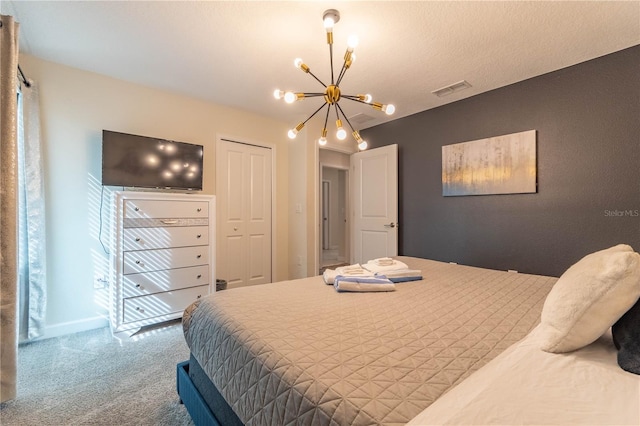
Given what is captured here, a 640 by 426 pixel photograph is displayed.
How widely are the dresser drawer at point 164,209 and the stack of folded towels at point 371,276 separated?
5.65ft

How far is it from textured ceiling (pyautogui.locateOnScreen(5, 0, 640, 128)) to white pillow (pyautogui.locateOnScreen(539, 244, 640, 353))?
5.95 ft

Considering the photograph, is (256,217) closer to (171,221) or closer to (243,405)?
(171,221)

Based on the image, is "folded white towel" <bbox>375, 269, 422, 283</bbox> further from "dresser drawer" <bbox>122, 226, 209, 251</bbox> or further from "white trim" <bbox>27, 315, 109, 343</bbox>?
"white trim" <bbox>27, 315, 109, 343</bbox>

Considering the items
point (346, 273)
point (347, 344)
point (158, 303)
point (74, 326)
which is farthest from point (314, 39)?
point (74, 326)

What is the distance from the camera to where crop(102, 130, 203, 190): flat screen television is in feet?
8.46

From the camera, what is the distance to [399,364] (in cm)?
81

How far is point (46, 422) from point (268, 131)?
3426mm

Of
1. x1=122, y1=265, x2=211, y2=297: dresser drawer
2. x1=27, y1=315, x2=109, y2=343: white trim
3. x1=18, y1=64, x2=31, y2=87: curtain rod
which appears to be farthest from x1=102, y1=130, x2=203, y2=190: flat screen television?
x1=27, y1=315, x2=109, y2=343: white trim

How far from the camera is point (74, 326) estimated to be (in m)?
2.55

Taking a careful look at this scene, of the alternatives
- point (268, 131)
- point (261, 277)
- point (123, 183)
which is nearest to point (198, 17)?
A: point (123, 183)

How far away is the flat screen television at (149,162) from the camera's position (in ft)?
8.46

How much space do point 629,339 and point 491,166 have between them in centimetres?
259

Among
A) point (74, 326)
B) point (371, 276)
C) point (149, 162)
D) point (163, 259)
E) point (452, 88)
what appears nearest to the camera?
point (371, 276)

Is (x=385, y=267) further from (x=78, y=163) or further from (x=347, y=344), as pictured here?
(x=78, y=163)
